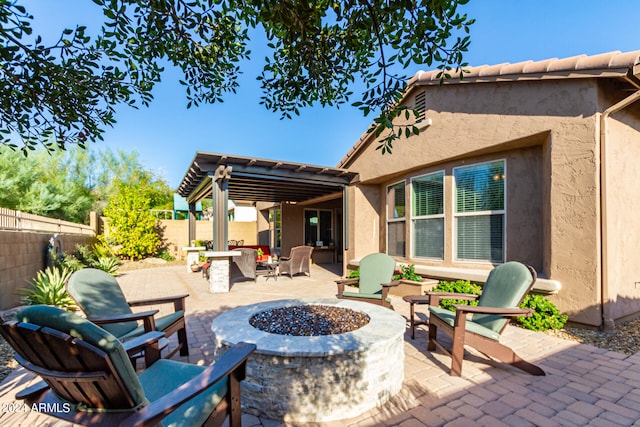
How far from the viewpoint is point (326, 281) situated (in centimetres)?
913

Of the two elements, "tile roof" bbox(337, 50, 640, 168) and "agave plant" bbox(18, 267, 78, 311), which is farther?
"agave plant" bbox(18, 267, 78, 311)

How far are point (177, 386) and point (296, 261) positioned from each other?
292 inches

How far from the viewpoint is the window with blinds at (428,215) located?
6582 mm

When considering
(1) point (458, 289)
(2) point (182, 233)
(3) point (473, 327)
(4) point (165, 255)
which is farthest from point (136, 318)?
(2) point (182, 233)

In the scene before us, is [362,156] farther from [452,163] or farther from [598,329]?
[598,329]

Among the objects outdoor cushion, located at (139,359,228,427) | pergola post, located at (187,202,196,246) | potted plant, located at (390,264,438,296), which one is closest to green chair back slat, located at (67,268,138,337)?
outdoor cushion, located at (139,359,228,427)

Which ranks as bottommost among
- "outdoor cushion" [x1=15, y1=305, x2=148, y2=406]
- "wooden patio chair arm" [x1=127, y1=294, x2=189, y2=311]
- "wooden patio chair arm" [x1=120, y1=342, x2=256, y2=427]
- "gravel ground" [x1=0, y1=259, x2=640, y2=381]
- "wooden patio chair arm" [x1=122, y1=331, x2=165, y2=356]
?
"gravel ground" [x1=0, y1=259, x2=640, y2=381]

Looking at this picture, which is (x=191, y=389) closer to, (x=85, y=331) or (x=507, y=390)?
(x=85, y=331)

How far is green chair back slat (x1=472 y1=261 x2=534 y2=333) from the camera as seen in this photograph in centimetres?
325

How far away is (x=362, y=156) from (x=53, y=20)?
22.7 feet

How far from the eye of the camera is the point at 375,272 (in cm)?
527

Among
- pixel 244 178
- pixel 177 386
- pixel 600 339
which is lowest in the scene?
pixel 600 339

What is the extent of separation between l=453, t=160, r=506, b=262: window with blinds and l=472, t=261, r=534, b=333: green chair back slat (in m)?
2.16

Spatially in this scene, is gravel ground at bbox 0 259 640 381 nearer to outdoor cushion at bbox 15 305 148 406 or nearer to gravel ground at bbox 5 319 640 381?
gravel ground at bbox 5 319 640 381
